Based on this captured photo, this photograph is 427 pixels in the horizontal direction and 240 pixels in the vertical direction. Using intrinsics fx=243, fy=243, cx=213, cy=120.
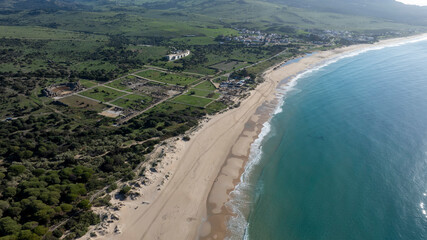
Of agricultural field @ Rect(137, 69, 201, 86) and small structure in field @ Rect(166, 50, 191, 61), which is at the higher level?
small structure in field @ Rect(166, 50, 191, 61)

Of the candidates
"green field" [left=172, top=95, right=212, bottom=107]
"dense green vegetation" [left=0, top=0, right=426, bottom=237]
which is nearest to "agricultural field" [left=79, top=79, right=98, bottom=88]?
"dense green vegetation" [left=0, top=0, right=426, bottom=237]

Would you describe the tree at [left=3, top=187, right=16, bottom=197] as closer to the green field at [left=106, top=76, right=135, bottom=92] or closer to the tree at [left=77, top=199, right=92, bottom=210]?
the tree at [left=77, top=199, right=92, bottom=210]

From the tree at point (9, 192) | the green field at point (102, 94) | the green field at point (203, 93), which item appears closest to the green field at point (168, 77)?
the green field at point (203, 93)

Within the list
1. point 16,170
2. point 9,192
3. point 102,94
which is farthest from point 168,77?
point 9,192

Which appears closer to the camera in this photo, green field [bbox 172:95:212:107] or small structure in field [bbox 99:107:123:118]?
small structure in field [bbox 99:107:123:118]

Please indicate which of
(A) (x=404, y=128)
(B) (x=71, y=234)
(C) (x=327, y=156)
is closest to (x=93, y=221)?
(B) (x=71, y=234)
